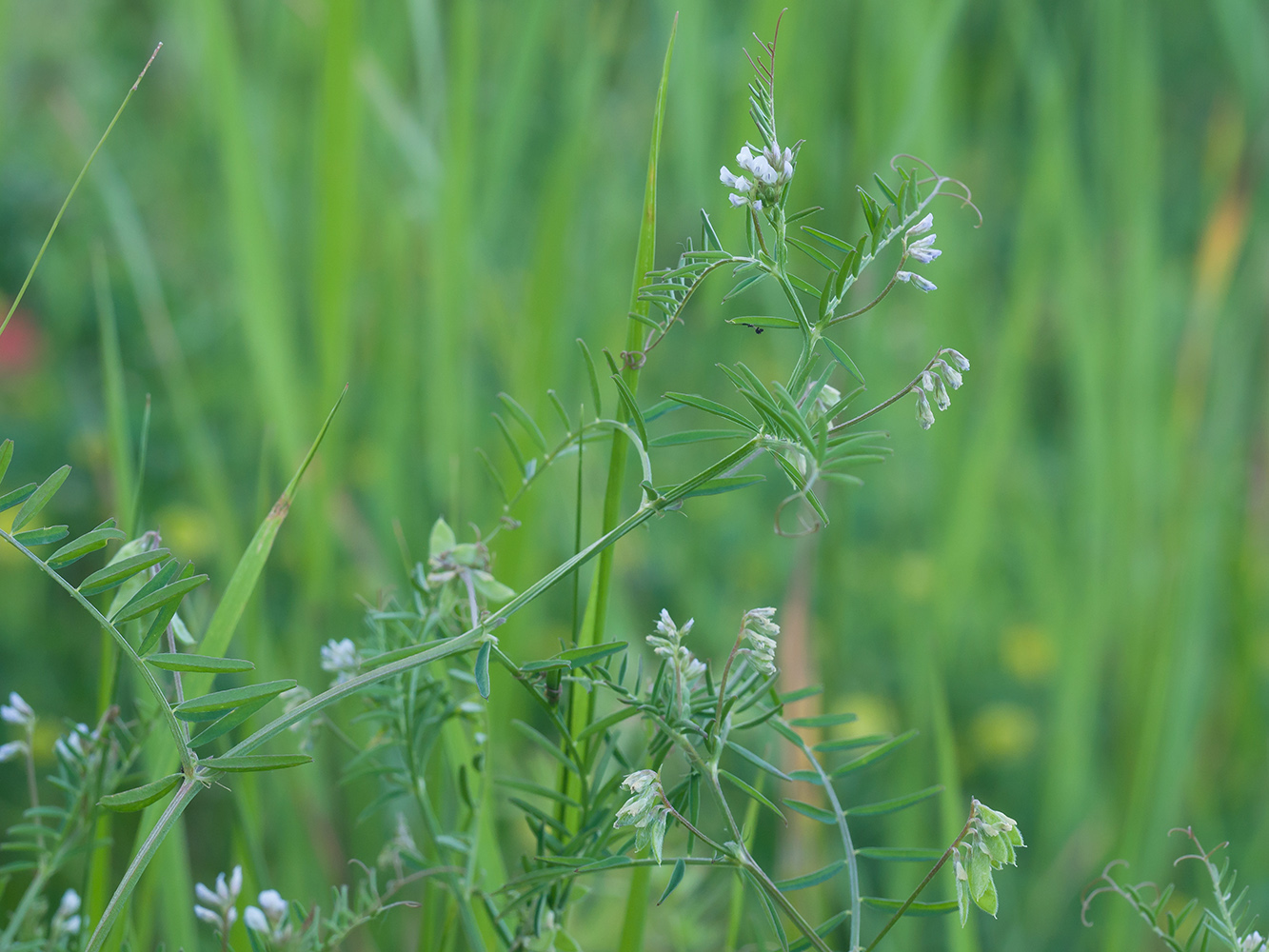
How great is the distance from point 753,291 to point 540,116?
59 centimetres

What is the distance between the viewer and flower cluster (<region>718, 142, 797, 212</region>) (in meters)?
0.34

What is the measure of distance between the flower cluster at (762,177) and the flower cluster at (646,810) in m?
0.19

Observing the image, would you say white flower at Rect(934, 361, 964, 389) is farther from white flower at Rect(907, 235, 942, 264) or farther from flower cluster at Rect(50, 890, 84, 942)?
flower cluster at Rect(50, 890, 84, 942)

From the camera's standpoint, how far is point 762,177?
34 centimetres

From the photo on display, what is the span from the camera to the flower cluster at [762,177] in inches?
13.3

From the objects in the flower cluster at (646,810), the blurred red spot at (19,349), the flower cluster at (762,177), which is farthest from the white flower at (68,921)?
the blurred red spot at (19,349)

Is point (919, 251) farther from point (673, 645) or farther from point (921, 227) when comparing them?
point (673, 645)

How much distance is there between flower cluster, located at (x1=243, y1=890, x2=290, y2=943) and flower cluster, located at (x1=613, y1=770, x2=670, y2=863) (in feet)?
0.50

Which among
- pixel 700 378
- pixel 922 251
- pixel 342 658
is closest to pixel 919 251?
A: pixel 922 251

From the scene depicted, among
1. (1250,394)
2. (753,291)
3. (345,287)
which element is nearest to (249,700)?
(345,287)

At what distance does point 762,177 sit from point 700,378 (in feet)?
2.45

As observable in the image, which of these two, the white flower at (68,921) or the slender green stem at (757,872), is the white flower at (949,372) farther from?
the white flower at (68,921)

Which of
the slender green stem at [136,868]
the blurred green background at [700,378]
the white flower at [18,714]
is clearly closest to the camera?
the slender green stem at [136,868]

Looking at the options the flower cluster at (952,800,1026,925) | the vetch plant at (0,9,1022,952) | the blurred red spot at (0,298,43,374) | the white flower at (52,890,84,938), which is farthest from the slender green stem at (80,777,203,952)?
the blurred red spot at (0,298,43,374)
